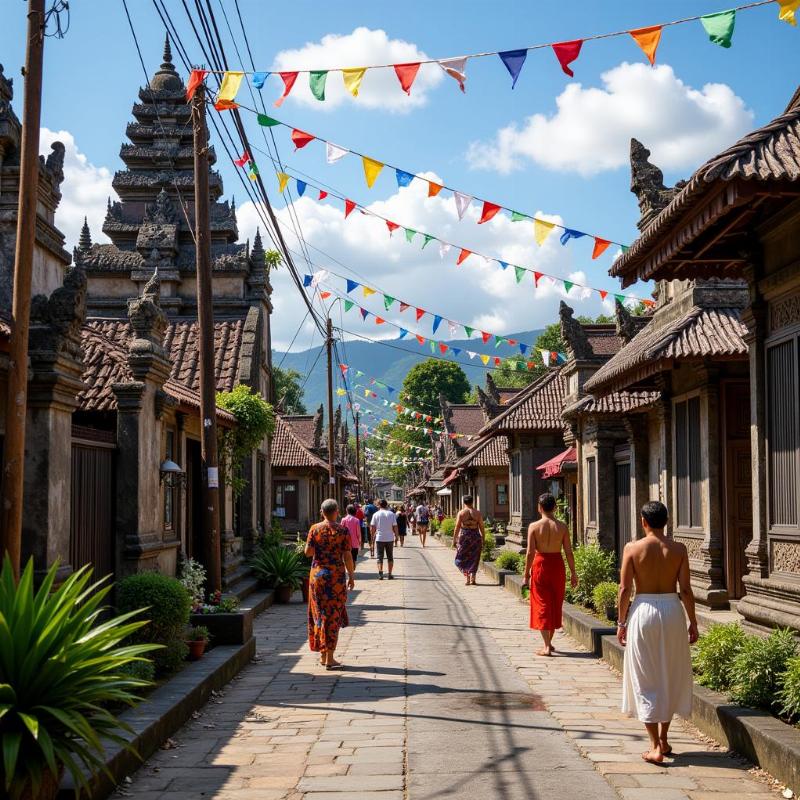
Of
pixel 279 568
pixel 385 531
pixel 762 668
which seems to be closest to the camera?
pixel 762 668

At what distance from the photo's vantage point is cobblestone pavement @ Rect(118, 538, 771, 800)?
6676 millimetres

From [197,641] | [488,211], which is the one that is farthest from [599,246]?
[197,641]

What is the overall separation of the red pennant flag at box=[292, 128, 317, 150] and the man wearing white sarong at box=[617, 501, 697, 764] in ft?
25.4

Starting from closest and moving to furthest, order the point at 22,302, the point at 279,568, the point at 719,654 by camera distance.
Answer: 1. the point at 22,302
2. the point at 719,654
3. the point at 279,568

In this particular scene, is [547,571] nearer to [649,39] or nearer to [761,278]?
[761,278]

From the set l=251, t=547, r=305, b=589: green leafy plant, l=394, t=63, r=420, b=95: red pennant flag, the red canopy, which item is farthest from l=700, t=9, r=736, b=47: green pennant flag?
the red canopy

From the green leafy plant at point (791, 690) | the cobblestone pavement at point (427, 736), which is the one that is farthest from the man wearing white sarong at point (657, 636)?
the green leafy plant at point (791, 690)

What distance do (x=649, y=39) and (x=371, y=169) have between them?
4735 mm

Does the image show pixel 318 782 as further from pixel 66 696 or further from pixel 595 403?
pixel 595 403

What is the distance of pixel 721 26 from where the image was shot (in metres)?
9.02

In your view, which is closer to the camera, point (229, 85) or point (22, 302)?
point (22, 302)

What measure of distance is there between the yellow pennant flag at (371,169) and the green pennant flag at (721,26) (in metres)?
5.23

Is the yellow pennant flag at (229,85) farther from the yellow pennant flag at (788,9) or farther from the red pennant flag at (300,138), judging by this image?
the yellow pennant flag at (788,9)

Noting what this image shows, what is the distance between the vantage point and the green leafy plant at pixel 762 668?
7422 mm
